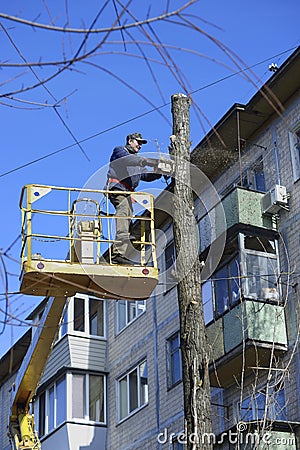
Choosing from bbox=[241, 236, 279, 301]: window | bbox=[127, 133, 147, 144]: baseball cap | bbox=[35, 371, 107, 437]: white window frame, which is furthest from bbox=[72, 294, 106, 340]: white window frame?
bbox=[127, 133, 147, 144]: baseball cap

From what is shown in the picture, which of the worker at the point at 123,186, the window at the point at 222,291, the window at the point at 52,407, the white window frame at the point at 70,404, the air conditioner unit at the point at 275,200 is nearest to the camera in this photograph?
the worker at the point at 123,186

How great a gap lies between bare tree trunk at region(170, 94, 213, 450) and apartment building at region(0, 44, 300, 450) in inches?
189

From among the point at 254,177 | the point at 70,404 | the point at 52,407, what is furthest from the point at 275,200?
the point at 52,407

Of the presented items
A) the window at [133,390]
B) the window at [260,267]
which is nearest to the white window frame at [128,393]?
the window at [133,390]

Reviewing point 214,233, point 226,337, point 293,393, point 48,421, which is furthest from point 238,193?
point 48,421

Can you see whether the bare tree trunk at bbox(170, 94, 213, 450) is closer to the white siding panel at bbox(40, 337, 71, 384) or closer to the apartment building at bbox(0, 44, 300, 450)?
the apartment building at bbox(0, 44, 300, 450)

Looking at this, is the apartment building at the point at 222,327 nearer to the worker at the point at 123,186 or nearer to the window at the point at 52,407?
the window at the point at 52,407

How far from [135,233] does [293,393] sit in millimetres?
6282

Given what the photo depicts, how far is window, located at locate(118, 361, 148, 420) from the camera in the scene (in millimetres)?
22797

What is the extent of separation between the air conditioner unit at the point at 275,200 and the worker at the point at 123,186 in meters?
7.42

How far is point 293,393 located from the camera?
655 inches

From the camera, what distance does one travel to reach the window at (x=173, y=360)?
69.7 feet

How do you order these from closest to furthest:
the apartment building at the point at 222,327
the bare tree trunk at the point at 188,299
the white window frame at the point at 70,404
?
the bare tree trunk at the point at 188,299 → the apartment building at the point at 222,327 → the white window frame at the point at 70,404

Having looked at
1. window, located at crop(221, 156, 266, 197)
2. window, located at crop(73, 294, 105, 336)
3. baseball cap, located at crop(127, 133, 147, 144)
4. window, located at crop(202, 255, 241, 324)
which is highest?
window, located at crop(221, 156, 266, 197)
